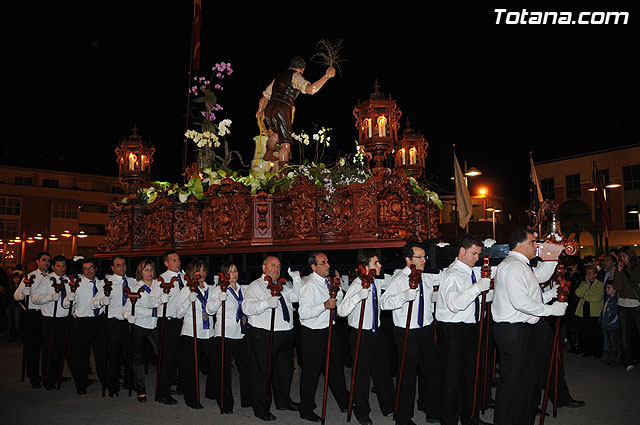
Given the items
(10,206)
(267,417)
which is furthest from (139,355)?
(10,206)

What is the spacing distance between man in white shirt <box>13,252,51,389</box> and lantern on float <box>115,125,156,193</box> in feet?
9.88

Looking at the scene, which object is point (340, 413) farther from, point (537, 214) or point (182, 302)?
point (537, 214)

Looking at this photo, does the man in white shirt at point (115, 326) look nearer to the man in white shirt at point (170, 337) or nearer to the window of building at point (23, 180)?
the man in white shirt at point (170, 337)

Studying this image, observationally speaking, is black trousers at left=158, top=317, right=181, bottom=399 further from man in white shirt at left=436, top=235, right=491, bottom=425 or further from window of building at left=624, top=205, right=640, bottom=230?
window of building at left=624, top=205, right=640, bottom=230

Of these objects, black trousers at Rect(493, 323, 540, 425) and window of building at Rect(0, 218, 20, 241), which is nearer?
black trousers at Rect(493, 323, 540, 425)

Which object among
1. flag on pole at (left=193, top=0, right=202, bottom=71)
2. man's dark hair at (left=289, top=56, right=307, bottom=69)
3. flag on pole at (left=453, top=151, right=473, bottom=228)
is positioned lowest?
flag on pole at (left=453, top=151, right=473, bottom=228)

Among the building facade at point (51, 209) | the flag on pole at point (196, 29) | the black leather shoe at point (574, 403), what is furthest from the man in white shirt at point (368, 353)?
the building facade at point (51, 209)

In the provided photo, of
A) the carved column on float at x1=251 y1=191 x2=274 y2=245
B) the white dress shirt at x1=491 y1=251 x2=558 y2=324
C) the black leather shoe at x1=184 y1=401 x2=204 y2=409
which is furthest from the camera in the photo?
the carved column on float at x1=251 y1=191 x2=274 y2=245

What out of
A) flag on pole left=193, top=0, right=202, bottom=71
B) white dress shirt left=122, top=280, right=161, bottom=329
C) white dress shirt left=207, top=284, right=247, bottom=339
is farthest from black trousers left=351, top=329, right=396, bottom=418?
flag on pole left=193, top=0, right=202, bottom=71

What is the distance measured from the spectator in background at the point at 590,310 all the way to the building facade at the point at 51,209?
1699 inches

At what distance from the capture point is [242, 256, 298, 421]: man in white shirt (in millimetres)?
7098

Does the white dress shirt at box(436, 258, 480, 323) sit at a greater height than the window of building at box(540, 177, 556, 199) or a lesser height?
lesser

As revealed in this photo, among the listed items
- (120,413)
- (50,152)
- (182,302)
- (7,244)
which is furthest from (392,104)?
(50,152)

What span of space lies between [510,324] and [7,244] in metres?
49.8
